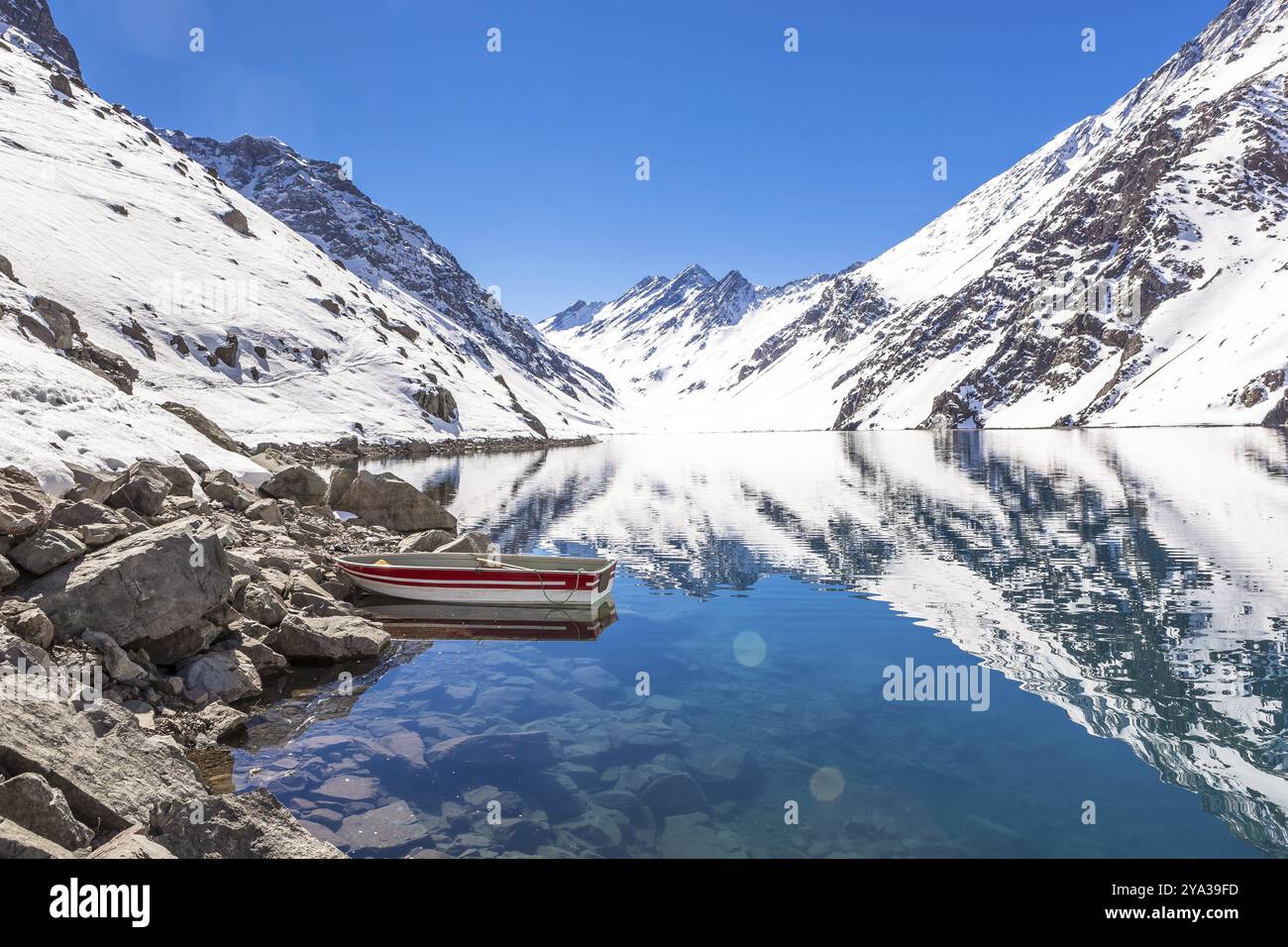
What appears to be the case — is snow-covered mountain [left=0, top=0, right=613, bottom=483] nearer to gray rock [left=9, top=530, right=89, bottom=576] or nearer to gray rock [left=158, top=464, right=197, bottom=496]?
gray rock [left=158, top=464, right=197, bottom=496]

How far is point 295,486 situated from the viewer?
35.4m

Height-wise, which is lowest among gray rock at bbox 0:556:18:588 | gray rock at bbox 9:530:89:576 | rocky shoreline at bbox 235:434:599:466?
gray rock at bbox 0:556:18:588

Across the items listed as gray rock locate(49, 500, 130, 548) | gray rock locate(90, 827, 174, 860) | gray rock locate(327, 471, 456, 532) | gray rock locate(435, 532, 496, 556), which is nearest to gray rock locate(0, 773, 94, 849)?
gray rock locate(90, 827, 174, 860)

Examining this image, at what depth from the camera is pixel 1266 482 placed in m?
52.4

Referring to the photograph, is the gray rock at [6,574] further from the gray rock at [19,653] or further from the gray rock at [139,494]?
the gray rock at [139,494]

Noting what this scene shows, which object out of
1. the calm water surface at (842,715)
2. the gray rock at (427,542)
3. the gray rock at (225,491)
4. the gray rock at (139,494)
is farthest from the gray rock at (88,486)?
the gray rock at (427,542)

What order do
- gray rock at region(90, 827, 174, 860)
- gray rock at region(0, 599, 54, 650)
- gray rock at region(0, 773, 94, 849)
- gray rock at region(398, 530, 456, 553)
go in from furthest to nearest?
1. gray rock at region(398, 530, 456, 553)
2. gray rock at region(0, 599, 54, 650)
3. gray rock at region(0, 773, 94, 849)
4. gray rock at region(90, 827, 174, 860)

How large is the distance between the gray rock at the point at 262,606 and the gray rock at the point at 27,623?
605cm

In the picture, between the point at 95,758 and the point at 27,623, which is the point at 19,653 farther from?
the point at 95,758

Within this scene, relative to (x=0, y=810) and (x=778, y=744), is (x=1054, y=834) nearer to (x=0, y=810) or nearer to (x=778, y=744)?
(x=778, y=744)

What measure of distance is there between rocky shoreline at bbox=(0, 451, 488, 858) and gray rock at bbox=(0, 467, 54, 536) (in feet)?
0.13

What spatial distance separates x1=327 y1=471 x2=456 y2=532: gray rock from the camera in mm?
36875

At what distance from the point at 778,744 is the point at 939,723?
3693mm

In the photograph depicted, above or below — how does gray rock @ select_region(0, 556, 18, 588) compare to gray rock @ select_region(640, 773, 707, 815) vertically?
above
